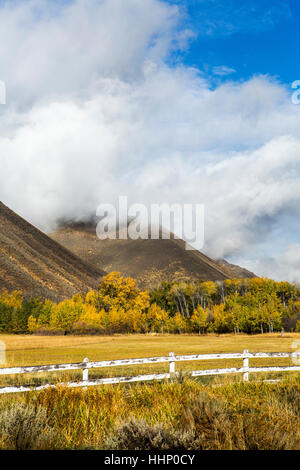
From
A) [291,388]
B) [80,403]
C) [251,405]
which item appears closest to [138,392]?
[80,403]

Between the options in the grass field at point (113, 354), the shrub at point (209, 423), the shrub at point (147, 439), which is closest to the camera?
the shrub at point (147, 439)

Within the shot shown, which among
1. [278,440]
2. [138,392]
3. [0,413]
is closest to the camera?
[278,440]

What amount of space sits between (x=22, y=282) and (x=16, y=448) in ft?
638

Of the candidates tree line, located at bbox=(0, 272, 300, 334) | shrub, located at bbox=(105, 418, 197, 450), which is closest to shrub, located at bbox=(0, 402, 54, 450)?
shrub, located at bbox=(105, 418, 197, 450)

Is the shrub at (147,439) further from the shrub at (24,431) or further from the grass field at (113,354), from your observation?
the grass field at (113,354)

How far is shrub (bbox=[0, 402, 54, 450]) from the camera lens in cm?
697

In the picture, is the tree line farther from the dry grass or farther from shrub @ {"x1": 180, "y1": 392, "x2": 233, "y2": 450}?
shrub @ {"x1": 180, "y1": 392, "x2": 233, "y2": 450}

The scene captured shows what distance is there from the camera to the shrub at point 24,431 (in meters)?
6.97

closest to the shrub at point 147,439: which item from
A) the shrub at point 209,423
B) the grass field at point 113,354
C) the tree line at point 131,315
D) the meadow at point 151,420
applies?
the meadow at point 151,420

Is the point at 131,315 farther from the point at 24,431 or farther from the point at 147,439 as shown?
the point at 147,439

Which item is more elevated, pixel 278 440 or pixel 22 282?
pixel 22 282

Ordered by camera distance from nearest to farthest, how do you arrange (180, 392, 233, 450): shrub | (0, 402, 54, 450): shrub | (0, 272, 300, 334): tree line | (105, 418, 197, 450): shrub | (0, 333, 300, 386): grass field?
(105, 418, 197, 450): shrub → (180, 392, 233, 450): shrub → (0, 402, 54, 450): shrub → (0, 333, 300, 386): grass field → (0, 272, 300, 334): tree line

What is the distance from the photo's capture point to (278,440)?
6.78 metres
